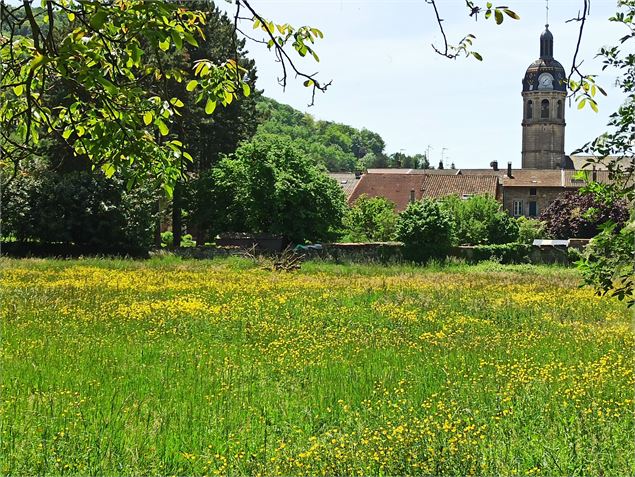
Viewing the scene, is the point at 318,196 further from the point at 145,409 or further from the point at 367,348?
the point at 145,409

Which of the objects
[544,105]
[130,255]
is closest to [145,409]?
[130,255]

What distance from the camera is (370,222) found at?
50.3 m

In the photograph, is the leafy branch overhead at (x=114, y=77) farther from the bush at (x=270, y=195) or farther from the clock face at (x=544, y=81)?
the clock face at (x=544, y=81)

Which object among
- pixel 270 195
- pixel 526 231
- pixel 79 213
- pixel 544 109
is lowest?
pixel 526 231

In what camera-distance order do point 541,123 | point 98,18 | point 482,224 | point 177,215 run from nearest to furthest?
1. point 98,18
2. point 482,224
3. point 177,215
4. point 541,123

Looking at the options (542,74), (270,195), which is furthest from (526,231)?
(542,74)

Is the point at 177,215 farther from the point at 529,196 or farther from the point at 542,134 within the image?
the point at 542,134

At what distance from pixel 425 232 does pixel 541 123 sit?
11115 centimetres

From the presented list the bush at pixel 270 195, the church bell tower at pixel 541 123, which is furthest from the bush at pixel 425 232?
the church bell tower at pixel 541 123

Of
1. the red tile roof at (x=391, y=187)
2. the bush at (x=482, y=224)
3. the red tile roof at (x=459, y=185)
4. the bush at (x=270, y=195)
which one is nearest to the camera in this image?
the bush at (x=270, y=195)

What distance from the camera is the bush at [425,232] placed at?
37.0m

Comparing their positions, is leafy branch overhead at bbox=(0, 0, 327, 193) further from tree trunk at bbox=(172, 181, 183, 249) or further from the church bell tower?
the church bell tower

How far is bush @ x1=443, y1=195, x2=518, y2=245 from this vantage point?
44250mm

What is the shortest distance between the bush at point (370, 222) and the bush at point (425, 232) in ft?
35.4
